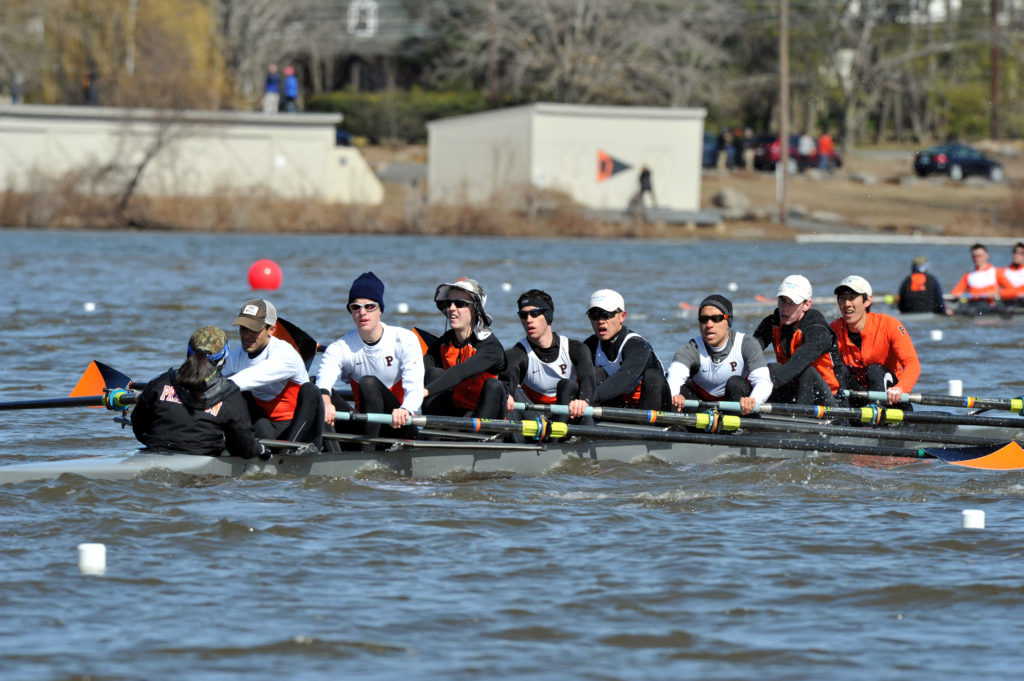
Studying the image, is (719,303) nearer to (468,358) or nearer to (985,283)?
(468,358)

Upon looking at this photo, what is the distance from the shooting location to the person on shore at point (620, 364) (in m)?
9.72

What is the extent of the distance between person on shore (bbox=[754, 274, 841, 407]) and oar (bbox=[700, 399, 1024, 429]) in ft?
0.75

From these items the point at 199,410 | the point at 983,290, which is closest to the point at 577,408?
the point at 199,410

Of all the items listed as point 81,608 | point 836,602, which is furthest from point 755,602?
point 81,608

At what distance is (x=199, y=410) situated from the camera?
8.57 m

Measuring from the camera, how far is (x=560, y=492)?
930cm

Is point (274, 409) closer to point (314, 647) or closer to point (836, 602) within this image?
point (314, 647)

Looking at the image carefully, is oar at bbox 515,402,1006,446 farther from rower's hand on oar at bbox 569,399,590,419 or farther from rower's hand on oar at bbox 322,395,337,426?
rower's hand on oar at bbox 322,395,337,426

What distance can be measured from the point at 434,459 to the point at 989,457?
149 inches

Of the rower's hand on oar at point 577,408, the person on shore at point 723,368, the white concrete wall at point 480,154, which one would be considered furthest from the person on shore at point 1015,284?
the white concrete wall at point 480,154

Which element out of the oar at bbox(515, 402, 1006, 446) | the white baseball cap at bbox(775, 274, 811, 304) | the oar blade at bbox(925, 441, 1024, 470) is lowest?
the oar blade at bbox(925, 441, 1024, 470)

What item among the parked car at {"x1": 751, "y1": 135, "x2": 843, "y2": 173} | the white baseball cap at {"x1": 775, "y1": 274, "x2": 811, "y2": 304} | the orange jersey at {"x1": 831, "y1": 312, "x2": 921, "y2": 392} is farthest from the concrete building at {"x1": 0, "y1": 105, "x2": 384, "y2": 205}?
the white baseball cap at {"x1": 775, "y1": 274, "x2": 811, "y2": 304}

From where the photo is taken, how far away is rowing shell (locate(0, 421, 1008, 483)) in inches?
345

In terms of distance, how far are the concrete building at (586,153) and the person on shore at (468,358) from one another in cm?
3226
